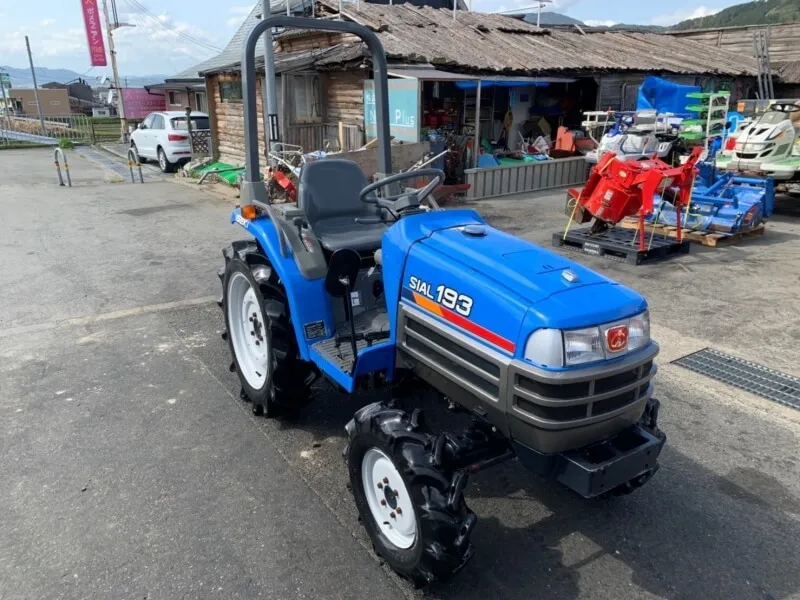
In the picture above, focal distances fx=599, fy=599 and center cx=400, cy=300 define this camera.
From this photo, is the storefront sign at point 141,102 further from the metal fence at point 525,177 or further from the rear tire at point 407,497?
the rear tire at point 407,497

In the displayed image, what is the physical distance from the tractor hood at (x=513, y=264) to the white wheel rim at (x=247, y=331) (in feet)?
5.16

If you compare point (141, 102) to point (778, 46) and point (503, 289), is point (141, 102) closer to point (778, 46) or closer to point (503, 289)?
point (778, 46)

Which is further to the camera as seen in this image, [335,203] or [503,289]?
[335,203]

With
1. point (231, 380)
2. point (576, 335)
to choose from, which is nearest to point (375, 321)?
point (576, 335)

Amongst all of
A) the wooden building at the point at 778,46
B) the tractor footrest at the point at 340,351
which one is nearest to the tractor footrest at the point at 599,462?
the tractor footrest at the point at 340,351

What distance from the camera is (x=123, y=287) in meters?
6.11

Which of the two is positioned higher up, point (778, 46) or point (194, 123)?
point (778, 46)

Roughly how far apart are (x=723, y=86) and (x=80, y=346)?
17702mm

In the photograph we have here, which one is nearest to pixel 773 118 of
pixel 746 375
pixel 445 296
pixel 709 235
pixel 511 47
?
pixel 709 235

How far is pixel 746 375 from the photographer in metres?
4.23

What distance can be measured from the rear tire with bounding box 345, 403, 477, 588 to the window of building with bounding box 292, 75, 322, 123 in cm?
1119

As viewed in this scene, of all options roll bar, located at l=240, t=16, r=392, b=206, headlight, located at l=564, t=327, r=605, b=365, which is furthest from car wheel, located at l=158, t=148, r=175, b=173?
headlight, located at l=564, t=327, r=605, b=365

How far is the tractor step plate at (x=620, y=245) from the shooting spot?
687 cm

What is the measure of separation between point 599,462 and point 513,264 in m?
0.82
